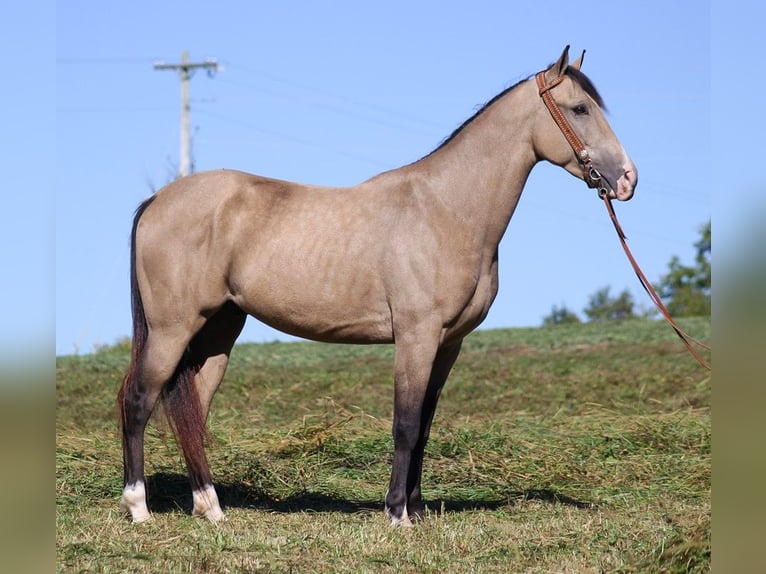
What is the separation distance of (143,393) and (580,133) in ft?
10.2

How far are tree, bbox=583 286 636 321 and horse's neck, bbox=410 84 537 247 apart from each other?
30.7m

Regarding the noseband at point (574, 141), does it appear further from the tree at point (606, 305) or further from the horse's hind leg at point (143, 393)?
the tree at point (606, 305)

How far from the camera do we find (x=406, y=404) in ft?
17.5

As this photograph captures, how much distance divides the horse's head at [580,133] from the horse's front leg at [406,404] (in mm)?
1339

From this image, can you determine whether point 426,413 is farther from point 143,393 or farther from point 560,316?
point 560,316

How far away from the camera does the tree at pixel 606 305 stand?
36.7 metres

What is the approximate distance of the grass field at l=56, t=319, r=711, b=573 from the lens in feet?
15.0

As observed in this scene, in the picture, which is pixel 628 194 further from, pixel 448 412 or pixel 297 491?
pixel 448 412

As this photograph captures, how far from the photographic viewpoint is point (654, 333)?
52.1 feet

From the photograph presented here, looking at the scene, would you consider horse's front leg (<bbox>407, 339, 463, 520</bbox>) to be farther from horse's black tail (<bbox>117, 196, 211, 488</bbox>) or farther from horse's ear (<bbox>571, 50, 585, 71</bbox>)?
horse's ear (<bbox>571, 50, 585, 71</bbox>)

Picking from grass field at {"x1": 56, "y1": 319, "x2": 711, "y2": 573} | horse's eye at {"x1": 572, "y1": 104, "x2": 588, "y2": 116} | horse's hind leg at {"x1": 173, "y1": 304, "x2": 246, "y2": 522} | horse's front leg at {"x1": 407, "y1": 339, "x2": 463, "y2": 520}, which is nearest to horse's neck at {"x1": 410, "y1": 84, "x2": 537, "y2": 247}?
horse's eye at {"x1": 572, "y1": 104, "x2": 588, "y2": 116}

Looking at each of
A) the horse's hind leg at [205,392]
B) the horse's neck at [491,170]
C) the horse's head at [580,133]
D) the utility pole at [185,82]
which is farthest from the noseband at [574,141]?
the utility pole at [185,82]

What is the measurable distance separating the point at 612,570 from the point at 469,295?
1.77 m
